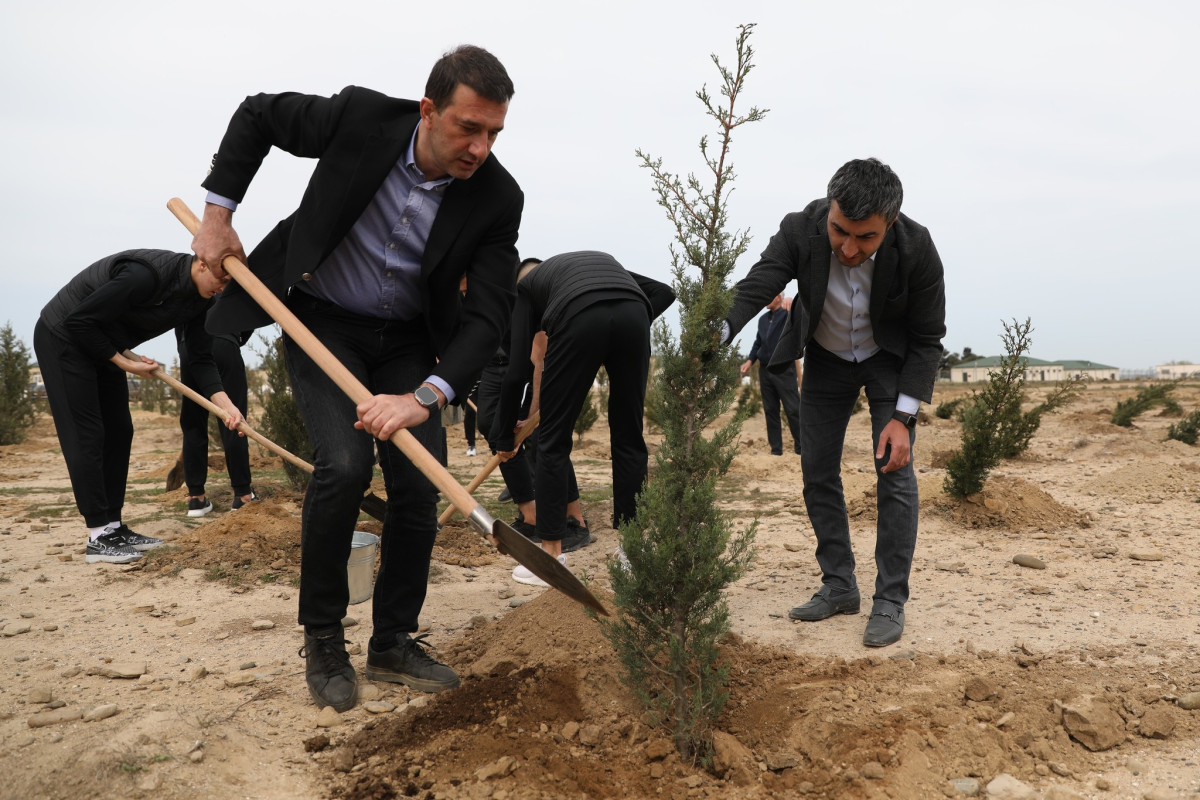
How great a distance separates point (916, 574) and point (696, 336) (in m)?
2.79

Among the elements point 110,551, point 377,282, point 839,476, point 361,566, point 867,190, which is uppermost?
point 867,190

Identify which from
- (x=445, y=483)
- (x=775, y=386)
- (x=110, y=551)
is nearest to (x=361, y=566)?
(x=445, y=483)

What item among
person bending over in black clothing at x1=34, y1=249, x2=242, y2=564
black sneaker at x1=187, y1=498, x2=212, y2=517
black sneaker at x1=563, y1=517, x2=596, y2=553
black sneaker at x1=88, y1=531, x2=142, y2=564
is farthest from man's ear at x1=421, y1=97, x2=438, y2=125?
black sneaker at x1=187, y1=498, x2=212, y2=517

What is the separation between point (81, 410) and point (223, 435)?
69.2 inches

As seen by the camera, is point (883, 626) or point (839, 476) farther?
point (839, 476)

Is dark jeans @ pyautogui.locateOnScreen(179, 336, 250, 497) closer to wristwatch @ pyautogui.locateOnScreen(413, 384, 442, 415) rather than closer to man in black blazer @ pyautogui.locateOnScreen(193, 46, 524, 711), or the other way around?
man in black blazer @ pyautogui.locateOnScreen(193, 46, 524, 711)

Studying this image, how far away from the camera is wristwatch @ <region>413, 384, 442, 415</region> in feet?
9.64

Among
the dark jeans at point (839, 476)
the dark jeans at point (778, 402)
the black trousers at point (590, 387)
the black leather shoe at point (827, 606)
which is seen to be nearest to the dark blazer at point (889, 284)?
the dark jeans at point (839, 476)

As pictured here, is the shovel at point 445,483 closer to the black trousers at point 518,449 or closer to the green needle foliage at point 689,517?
the green needle foliage at point 689,517

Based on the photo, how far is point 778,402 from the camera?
10.5 meters

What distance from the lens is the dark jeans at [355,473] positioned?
2961 millimetres

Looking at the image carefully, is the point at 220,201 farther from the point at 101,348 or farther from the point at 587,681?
the point at 101,348

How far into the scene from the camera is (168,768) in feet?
8.18

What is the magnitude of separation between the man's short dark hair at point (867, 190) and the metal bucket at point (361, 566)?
9.31 ft
